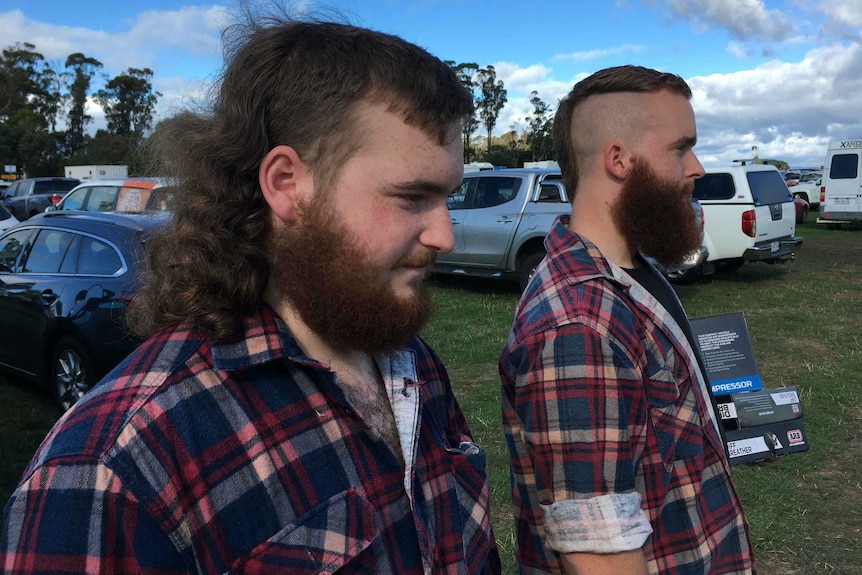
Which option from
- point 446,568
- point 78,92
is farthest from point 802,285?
point 78,92

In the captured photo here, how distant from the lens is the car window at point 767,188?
1115 centimetres

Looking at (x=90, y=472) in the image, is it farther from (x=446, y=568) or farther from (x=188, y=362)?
(x=446, y=568)

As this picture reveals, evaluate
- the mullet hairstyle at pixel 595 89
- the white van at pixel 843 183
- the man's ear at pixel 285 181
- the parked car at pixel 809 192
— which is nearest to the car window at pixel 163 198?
the man's ear at pixel 285 181

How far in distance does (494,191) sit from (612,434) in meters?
9.60

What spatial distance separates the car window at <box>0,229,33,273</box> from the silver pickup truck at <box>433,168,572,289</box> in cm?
564

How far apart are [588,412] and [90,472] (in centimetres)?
108

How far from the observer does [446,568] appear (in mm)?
1317

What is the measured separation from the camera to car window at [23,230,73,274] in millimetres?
5672

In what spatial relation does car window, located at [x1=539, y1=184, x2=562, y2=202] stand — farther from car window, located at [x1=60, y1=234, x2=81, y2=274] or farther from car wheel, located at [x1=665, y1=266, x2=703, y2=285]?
car window, located at [x1=60, y1=234, x2=81, y2=274]

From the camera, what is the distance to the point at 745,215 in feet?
35.7

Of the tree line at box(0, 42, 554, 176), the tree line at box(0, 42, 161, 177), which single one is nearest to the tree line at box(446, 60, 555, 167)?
the tree line at box(0, 42, 554, 176)

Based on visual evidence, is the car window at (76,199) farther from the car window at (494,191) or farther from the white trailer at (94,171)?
the white trailer at (94,171)

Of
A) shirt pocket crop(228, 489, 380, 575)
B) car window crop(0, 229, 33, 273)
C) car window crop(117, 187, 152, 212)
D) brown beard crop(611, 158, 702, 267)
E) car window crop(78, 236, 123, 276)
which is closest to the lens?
shirt pocket crop(228, 489, 380, 575)

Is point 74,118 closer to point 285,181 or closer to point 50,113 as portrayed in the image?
point 50,113
